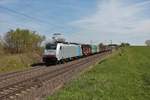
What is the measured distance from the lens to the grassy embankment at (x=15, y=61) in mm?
35469

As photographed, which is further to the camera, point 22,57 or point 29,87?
point 22,57

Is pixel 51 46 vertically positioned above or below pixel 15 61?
above

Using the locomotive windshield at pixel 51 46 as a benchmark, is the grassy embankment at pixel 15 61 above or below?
below

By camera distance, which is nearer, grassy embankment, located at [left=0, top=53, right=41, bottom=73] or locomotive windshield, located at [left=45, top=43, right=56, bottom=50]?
grassy embankment, located at [left=0, top=53, right=41, bottom=73]

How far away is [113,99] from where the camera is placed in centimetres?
1366

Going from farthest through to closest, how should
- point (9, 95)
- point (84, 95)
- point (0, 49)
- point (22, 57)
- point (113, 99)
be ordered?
1. point (0, 49)
2. point (22, 57)
3. point (9, 95)
4. point (84, 95)
5. point (113, 99)

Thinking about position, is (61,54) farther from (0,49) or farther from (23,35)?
(23,35)

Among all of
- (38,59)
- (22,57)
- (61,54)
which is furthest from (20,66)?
(38,59)

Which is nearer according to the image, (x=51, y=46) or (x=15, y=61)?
(x=15, y=61)

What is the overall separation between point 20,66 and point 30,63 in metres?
4.63

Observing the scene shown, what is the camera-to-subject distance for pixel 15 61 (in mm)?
38531

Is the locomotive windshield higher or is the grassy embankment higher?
the locomotive windshield

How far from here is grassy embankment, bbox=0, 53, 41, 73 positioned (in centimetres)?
3547

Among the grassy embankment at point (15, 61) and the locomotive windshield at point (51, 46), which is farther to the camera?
the locomotive windshield at point (51, 46)
